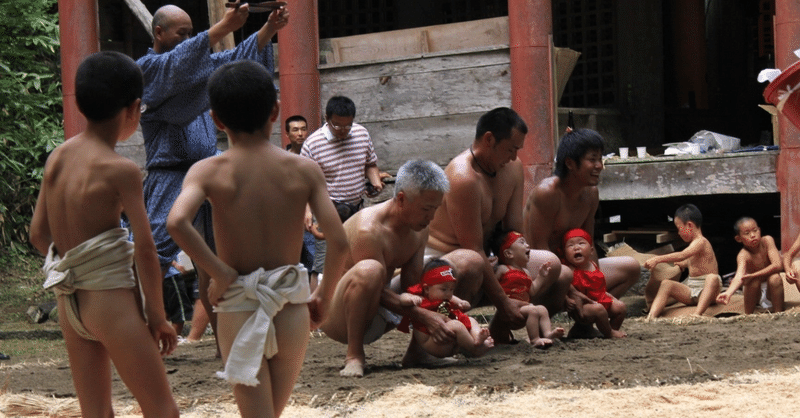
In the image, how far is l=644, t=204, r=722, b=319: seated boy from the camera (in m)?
7.61

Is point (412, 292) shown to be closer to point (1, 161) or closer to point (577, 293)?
point (577, 293)

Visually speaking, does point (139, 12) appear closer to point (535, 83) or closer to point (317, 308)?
point (535, 83)

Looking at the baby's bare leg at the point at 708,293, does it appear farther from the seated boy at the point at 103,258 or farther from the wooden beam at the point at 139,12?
the wooden beam at the point at 139,12

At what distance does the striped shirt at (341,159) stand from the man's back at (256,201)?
4.38 m

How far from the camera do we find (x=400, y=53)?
992cm

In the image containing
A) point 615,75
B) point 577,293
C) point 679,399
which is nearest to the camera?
point 679,399

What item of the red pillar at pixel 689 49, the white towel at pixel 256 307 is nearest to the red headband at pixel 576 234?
the white towel at pixel 256 307

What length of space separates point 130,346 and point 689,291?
5415 millimetres

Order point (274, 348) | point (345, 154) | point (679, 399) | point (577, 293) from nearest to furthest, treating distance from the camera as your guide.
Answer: point (274, 348)
point (679, 399)
point (577, 293)
point (345, 154)

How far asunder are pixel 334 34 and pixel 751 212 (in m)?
5.62

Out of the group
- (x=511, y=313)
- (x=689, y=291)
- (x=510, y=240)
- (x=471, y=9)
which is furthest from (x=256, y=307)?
(x=471, y=9)

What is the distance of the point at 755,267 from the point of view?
7477mm

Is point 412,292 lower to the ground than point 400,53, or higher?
lower

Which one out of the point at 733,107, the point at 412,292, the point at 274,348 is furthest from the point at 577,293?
the point at 733,107
